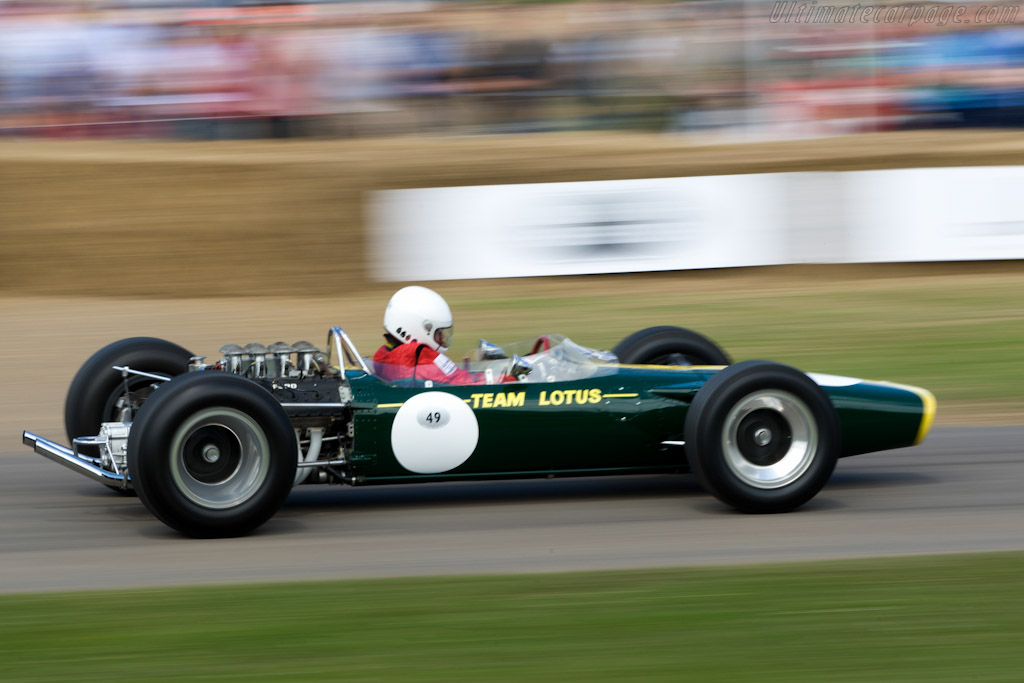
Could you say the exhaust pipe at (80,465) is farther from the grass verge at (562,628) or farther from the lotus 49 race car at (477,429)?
the grass verge at (562,628)

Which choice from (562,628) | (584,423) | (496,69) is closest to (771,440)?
(584,423)

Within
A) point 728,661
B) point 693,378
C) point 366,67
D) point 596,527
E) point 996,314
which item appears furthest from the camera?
point 366,67

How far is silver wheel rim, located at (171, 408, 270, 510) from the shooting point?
5.56 metres

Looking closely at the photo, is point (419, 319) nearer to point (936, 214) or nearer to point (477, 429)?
point (477, 429)

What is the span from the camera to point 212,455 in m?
5.62

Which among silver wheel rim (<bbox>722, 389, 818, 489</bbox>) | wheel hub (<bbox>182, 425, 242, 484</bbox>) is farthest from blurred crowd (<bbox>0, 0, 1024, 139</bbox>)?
silver wheel rim (<bbox>722, 389, 818, 489</bbox>)

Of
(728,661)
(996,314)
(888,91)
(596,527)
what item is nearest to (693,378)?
(596,527)

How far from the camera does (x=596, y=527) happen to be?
579cm

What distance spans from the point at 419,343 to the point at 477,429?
67 centimetres

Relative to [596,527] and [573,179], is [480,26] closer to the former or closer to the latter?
[573,179]

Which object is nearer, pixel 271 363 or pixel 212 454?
pixel 212 454

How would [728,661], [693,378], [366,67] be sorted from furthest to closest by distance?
[366,67] → [693,378] → [728,661]

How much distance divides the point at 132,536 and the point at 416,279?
305 inches

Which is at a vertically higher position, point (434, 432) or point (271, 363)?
point (271, 363)
